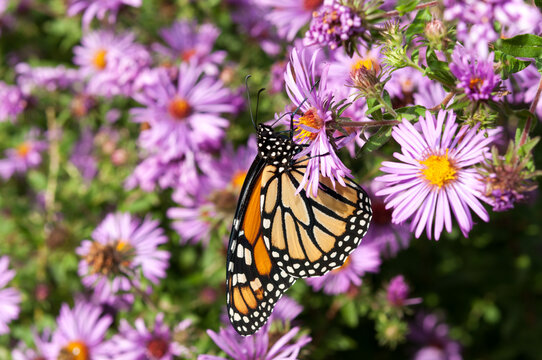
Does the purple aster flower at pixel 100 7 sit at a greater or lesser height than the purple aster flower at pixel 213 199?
greater

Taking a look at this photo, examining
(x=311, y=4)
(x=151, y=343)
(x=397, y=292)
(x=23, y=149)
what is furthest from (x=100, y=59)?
(x=397, y=292)

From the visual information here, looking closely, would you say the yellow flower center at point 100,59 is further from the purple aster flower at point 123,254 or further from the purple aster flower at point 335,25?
the purple aster flower at point 335,25

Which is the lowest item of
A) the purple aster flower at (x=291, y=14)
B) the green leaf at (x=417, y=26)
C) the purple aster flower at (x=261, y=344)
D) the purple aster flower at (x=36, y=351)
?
the purple aster flower at (x=261, y=344)

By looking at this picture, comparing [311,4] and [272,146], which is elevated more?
[311,4]

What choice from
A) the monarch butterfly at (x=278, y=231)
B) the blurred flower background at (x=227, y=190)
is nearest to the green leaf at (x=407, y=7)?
the blurred flower background at (x=227, y=190)

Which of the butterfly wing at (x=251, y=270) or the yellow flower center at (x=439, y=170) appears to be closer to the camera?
the yellow flower center at (x=439, y=170)

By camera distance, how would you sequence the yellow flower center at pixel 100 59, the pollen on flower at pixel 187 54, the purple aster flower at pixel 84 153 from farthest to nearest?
the purple aster flower at pixel 84 153 < the yellow flower center at pixel 100 59 < the pollen on flower at pixel 187 54

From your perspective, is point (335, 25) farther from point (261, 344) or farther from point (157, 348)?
point (157, 348)
